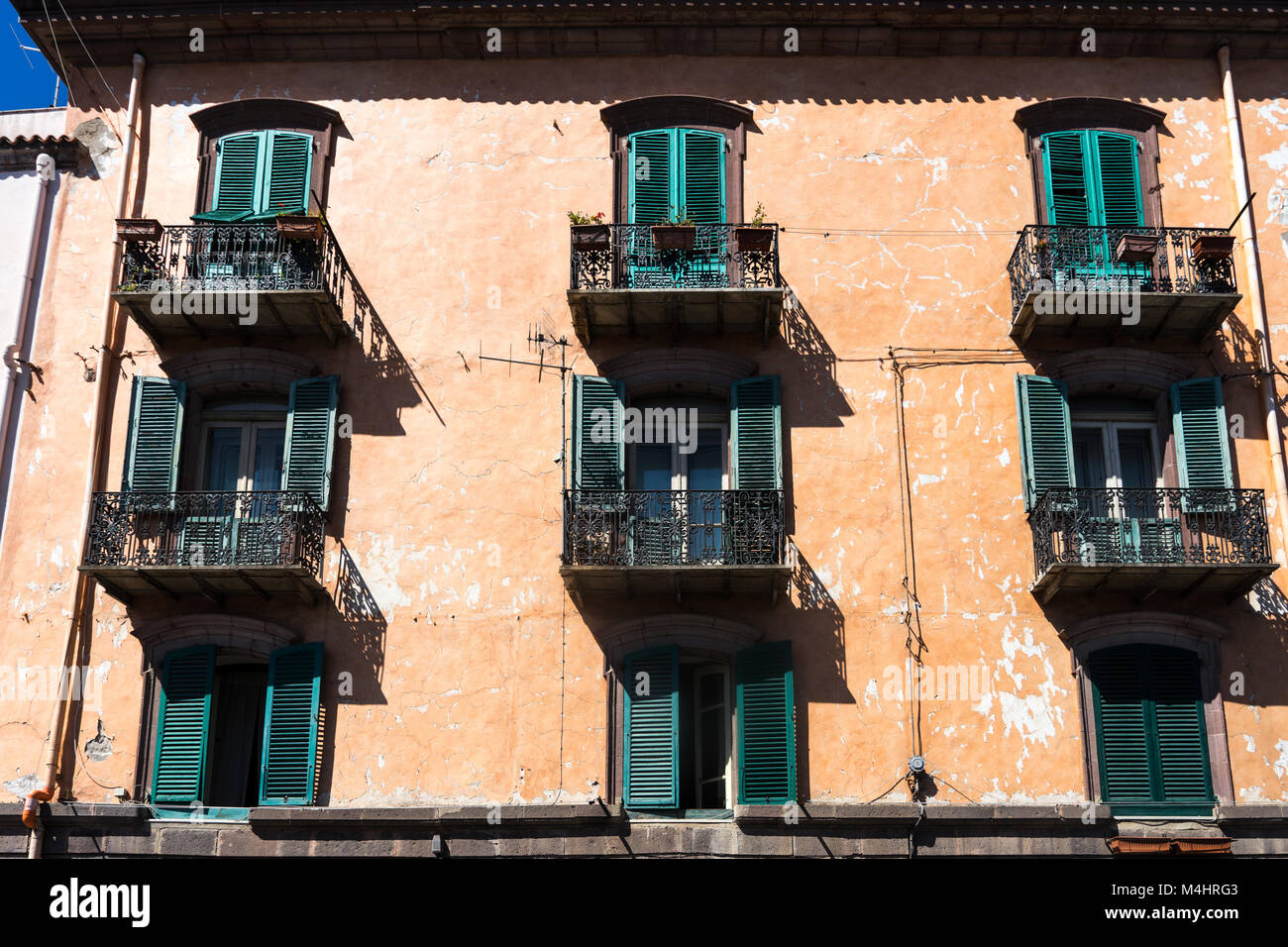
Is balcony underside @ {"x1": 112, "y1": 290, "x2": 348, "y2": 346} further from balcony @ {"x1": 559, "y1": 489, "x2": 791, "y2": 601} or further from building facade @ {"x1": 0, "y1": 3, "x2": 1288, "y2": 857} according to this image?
balcony @ {"x1": 559, "y1": 489, "x2": 791, "y2": 601}

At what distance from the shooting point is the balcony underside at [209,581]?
1688cm

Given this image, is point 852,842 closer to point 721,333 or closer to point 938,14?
point 721,333

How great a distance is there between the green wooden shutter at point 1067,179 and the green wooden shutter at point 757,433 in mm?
4455

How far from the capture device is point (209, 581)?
56.2 ft

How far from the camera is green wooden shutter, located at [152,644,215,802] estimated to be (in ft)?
55.4

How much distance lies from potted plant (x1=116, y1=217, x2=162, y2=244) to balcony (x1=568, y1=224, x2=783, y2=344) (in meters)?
5.06

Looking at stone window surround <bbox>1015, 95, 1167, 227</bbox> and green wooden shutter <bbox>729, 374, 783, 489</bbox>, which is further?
stone window surround <bbox>1015, 95, 1167, 227</bbox>

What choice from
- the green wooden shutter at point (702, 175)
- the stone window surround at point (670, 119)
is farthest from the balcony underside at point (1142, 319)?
the stone window surround at point (670, 119)

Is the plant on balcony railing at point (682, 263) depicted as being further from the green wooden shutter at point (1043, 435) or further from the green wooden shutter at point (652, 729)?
the green wooden shutter at point (652, 729)

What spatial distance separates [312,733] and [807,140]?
967cm

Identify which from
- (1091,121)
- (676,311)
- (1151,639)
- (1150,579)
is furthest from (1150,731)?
(1091,121)

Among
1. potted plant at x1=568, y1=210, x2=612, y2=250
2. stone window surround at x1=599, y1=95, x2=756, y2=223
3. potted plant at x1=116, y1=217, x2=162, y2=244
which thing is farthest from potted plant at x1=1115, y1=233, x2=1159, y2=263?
potted plant at x1=116, y1=217, x2=162, y2=244

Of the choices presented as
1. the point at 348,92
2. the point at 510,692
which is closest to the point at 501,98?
the point at 348,92

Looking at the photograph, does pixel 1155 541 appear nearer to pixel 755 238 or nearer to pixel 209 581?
pixel 755 238
